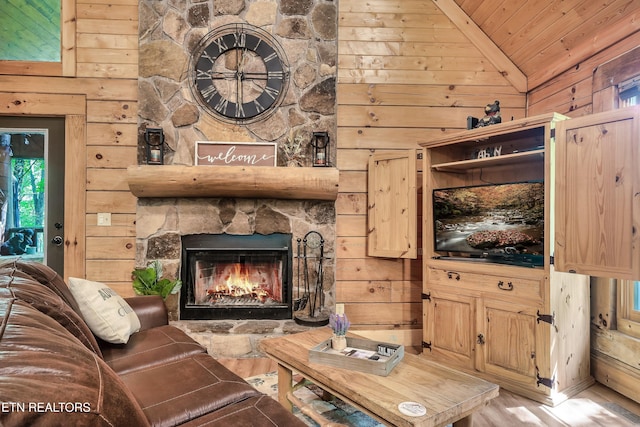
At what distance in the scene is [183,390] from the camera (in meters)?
1.41

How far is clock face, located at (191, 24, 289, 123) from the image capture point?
10.8ft

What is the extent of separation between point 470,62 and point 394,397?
3.18 metres

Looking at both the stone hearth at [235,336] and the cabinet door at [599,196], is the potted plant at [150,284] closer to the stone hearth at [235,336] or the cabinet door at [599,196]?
the stone hearth at [235,336]

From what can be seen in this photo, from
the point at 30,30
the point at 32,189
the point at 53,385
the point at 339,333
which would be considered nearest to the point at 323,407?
the point at 339,333

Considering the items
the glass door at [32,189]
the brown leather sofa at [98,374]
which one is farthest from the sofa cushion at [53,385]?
the glass door at [32,189]

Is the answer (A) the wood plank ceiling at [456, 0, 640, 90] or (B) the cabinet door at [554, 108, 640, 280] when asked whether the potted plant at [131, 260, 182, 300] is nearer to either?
(B) the cabinet door at [554, 108, 640, 280]

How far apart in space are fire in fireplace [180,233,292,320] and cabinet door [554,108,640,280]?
7.04 feet

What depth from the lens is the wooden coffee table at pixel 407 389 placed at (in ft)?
4.34

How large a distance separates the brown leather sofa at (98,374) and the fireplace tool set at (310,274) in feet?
4.28

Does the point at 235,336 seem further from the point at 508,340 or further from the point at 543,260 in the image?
the point at 543,260

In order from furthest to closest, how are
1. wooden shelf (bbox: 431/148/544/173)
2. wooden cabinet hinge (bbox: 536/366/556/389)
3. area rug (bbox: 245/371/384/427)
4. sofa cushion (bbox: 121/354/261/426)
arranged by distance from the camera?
1. wooden shelf (bbox: 431/148/544/173)
2. wooden cabinet hinge (bbox: 536/366/556/389)
3. area rug (bbox: 245/371/384/427)
4. sofa cushion (bbox: 121/354/261/426)

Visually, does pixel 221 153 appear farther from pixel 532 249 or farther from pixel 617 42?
pixel 617 42

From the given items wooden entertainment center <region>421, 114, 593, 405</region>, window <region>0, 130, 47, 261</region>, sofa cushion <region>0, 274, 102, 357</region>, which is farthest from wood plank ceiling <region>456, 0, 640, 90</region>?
window <region>0, 130, 47, 261</region>

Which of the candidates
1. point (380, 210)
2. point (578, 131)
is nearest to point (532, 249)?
→ point (578, 131)
